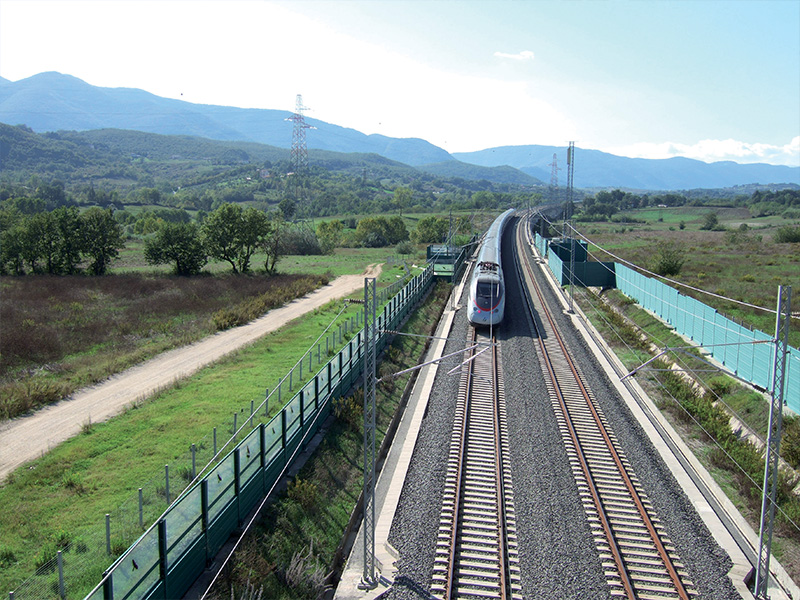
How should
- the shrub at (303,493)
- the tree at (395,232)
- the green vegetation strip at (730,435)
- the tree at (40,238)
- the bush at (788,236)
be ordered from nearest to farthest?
the green vegetation strip at (730,435)
the shrub at (303,493)
the tree at (40,238)
the bush at (788,236)
the tree at (395,232)

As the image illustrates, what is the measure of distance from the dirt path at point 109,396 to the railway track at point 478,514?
13035mm

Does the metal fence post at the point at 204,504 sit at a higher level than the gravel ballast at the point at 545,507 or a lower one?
higher

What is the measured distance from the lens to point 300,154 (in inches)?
3541

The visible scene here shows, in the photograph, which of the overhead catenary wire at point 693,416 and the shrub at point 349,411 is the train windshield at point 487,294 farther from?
the shrub at point 349,411

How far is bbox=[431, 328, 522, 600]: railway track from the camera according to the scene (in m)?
13.2

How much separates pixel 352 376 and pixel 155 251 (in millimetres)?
43861

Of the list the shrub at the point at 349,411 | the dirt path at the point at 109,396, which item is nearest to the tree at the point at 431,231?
the dirt path at the point at 109,396

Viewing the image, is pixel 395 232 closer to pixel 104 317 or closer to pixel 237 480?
pixel 104 317

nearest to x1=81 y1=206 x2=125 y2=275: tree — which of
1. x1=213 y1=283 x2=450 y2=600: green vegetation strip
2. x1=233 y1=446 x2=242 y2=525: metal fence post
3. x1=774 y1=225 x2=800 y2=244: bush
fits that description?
x1=213 y1=283 x2=450 y2=600: green vegetation strip

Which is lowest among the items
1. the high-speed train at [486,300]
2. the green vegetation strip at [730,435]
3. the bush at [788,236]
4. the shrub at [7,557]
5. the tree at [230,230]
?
the shrub at [7,557]

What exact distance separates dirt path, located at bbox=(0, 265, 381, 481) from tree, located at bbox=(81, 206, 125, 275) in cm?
2908

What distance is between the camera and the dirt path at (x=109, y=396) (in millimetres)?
19547

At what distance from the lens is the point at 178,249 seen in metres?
60.8

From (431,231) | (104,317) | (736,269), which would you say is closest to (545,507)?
(104,317)
